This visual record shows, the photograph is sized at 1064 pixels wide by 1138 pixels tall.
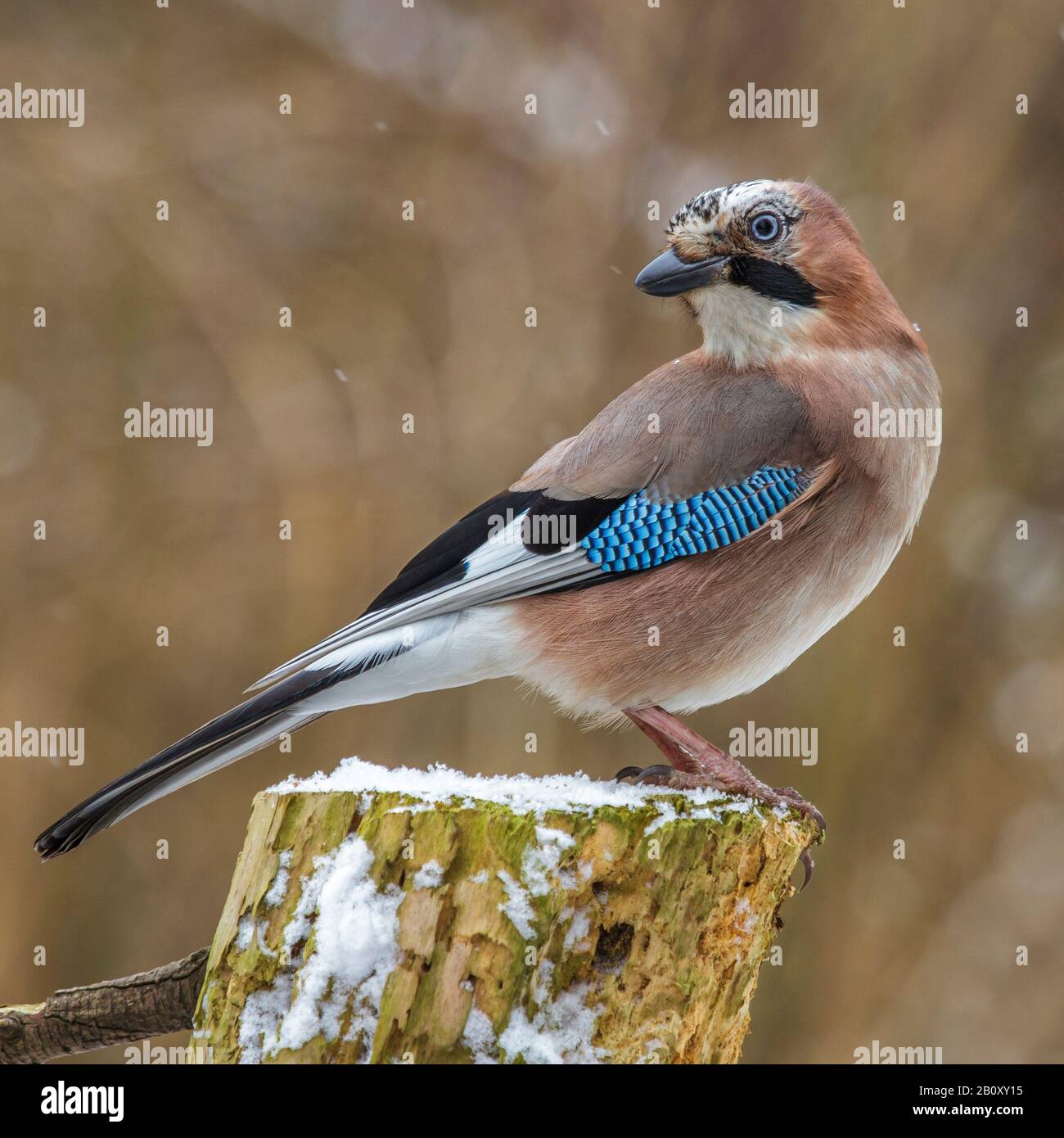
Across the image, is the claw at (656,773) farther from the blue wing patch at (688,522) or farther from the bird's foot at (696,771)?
the blue wing patch at (688,522)

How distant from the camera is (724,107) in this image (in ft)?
26.1

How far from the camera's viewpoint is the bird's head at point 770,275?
14.9 feet

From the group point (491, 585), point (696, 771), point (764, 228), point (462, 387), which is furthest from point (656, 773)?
point (462, 387)

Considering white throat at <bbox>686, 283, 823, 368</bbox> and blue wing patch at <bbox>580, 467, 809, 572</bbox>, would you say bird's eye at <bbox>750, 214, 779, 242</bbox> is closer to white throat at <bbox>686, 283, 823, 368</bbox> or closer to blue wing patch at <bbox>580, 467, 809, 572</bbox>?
white throat at <bbox>686, 283, 823, 368</bbox>

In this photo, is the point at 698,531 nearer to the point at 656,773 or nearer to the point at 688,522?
the point at 688,522

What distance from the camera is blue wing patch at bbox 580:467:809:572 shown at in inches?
171

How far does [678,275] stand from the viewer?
4.52 metres

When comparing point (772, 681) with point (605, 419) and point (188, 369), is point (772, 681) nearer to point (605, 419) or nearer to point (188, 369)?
point (605, 419)

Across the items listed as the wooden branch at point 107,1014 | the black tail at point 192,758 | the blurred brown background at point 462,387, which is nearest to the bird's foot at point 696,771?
the black tail at point 192,758

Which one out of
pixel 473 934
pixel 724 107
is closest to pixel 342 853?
pixel 473 934

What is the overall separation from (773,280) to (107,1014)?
3122mm

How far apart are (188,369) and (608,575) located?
447cm

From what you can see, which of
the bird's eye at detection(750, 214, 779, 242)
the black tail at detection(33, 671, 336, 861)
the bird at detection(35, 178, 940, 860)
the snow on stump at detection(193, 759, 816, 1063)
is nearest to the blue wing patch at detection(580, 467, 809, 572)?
the bird at detection(35, 178, 940, 860)

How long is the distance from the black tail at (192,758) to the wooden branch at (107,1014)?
0.43 m
